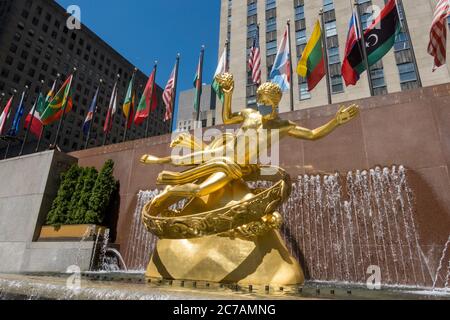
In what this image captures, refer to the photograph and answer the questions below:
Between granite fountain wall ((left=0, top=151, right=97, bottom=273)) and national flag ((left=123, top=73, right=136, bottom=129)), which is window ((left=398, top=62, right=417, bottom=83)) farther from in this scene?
granite fountain wall ((left=0, top=151, right=97, bottom=273))

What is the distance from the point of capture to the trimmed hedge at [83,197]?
1289cm

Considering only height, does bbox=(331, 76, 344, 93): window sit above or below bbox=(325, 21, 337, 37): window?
below

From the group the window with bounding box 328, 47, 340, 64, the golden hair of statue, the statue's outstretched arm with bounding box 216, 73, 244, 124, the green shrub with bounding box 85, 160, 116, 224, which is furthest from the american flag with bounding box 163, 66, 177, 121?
the window with bounding box 328, 47, 340, 64

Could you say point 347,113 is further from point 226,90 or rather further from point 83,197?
point 83,197

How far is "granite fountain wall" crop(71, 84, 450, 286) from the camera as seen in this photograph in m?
8.54

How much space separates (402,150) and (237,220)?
6313mm

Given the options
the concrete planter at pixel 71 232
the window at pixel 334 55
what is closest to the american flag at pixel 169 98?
the concrete planter at pixel 71 232

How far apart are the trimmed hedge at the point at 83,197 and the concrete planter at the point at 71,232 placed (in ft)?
0.69

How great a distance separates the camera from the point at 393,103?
34.2 ft

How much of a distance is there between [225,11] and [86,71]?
35672mm

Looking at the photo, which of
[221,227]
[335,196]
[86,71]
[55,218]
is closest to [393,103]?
[335,196]

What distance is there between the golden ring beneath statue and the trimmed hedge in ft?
24.8

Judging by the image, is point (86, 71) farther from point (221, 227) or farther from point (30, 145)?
point (221, 227)

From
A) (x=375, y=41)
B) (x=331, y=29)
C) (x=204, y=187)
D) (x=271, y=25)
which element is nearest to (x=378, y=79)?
(x=331, y=29)
